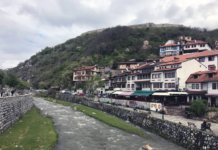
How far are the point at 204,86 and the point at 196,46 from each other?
6744 centimetres

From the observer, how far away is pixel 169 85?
262 ft

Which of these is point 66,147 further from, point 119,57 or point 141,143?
point 119,57

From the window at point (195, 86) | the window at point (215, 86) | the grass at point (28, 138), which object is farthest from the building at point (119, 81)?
the grass at point (28, 138)

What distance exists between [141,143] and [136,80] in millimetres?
60384

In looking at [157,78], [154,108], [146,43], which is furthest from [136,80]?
[146,43]

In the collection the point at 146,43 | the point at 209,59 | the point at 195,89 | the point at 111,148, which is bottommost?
the point at 111,148

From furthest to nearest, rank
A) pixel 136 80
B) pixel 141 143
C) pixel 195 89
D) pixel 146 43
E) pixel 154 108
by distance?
1. pixel 146 43
2. pixel 136 80
3. pixel 195 89
4. pixel 154 108
5. pixel 141 143

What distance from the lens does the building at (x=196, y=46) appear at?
5098 inches

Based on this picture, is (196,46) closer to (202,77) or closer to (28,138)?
(202,77)

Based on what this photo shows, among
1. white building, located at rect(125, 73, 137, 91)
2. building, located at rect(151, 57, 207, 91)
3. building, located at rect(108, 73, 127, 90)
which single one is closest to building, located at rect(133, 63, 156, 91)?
white building, located at rect(125, 73, 137, 91)

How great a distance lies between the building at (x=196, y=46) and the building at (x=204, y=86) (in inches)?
2266

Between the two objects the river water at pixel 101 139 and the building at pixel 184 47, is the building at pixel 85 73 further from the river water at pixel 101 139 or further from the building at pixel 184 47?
the river water at pixel 101 139

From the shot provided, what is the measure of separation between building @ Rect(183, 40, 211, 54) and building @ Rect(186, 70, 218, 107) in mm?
57559

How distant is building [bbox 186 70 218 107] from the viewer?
64375 mm
